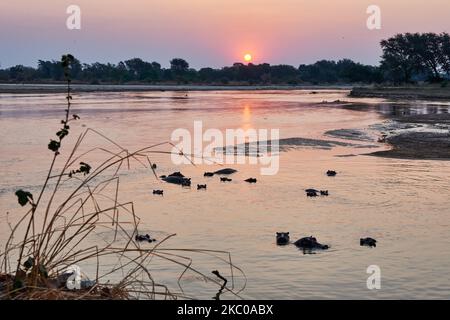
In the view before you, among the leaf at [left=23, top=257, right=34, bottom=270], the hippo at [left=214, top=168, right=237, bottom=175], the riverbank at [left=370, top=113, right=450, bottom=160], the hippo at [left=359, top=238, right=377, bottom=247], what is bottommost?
the hippo at [left=359, top=238, right=377, bottom=247]

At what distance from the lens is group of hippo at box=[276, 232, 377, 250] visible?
40.7 feet

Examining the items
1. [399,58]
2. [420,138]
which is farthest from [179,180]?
[399,58]

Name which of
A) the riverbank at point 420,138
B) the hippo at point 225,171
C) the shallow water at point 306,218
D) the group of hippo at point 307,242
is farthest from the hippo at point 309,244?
the riverbank at point 420,138

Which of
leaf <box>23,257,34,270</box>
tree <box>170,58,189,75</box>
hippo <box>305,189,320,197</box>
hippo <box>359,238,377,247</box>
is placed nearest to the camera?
leaf <box>23,257,34,270</box>

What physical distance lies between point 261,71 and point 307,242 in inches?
7452

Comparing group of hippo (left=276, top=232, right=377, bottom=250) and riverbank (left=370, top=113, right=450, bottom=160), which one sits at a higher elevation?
riverbank (left=370, top=113, right=450, bottom=160)

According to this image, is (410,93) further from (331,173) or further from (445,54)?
(331,173)

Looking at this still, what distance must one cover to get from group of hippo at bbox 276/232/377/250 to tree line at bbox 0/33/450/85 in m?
98.6

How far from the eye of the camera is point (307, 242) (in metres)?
12.5

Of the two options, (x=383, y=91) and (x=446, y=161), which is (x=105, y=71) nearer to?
(x=383, y=91)

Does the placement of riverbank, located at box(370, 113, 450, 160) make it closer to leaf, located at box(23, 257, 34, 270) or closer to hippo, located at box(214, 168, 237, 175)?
hippo, located at box(214, 168, 237, 175)

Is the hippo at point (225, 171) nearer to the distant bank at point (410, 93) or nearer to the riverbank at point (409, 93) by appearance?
the distant bank at point (410, 93)

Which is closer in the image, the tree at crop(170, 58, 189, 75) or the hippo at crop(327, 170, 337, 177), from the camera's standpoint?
the hippo at crop(327, 170, 337, 177)

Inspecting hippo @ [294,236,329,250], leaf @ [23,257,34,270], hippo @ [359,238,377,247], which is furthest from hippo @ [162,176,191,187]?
leaf @ [23,257,34,270]
